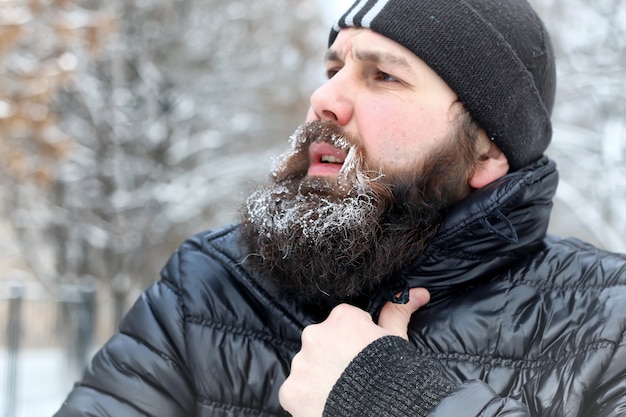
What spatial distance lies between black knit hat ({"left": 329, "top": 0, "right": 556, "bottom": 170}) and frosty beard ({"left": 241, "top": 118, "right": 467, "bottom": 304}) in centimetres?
22

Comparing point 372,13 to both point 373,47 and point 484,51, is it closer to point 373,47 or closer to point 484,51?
point 373,47

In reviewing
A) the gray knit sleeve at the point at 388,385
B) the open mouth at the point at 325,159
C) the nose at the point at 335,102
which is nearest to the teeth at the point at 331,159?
the open mouth at the point at 325,159

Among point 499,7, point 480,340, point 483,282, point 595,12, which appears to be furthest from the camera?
point 595,12

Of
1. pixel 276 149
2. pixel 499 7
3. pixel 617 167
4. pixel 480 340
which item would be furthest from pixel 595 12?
pixel 480 340

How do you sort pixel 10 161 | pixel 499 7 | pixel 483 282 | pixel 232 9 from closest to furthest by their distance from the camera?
pixel 483 282
pixel 499 7
pixel 10 161
pixel 232 9

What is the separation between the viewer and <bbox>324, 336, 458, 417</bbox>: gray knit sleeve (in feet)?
5.49

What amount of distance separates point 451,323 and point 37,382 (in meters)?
8.32

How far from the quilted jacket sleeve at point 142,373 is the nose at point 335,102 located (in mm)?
739

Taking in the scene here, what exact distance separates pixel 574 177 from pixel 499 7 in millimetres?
10746

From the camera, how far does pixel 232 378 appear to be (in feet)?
6.84

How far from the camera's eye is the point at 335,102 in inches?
86.3

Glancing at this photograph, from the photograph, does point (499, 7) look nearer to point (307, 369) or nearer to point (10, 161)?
point (307, 369)

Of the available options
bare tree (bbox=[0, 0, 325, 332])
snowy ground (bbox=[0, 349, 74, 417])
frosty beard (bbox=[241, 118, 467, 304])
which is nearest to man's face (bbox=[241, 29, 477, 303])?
frosty beard (bbox=[241, 118, 467, 304])

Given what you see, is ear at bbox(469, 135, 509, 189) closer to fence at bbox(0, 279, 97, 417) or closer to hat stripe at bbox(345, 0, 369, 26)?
hat stripe at bbox(345, 0, 369, 26)
